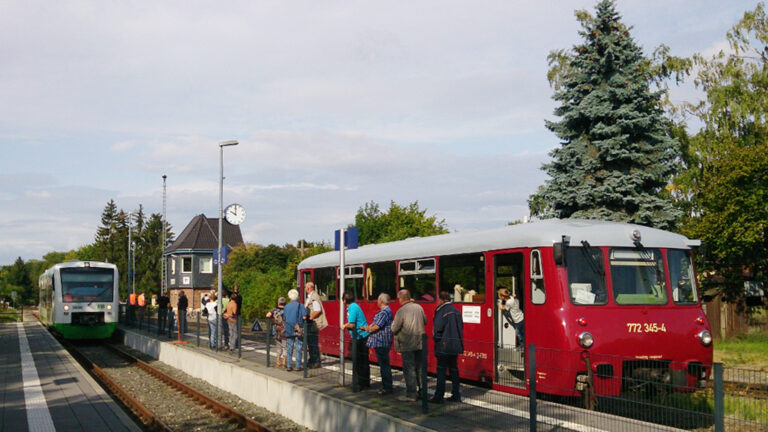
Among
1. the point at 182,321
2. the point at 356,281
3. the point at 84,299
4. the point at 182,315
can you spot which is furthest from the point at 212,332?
the point at 84,299

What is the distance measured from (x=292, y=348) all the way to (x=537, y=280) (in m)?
5.71

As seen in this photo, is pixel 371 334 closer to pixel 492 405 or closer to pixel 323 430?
pixel 323 430

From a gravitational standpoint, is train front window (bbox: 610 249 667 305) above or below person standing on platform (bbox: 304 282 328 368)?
above

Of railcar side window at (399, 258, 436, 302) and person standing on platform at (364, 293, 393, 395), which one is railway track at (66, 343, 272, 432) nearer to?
person standing on platform at (364, 293, 393, 395)

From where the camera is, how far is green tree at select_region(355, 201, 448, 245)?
41.2 metres

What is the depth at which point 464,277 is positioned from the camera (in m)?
13.4

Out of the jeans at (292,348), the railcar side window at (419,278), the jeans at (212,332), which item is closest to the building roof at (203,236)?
the jeans at (212,332)

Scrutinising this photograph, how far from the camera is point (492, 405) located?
955 centimetres

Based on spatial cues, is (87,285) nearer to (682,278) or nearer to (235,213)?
(235,213)

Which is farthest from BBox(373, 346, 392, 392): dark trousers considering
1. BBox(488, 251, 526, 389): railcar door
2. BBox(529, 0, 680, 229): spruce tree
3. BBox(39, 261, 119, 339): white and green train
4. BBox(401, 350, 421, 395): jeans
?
BBox(39, 261, 119, 339): white and green train

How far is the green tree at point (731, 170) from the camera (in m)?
24.5

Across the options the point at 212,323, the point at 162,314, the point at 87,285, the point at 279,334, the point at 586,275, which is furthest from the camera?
the point at 87,285

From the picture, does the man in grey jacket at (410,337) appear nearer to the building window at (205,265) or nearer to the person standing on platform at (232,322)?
the person standing on platform at (232,322)

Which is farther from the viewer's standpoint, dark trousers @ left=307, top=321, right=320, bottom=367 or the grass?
the grass
